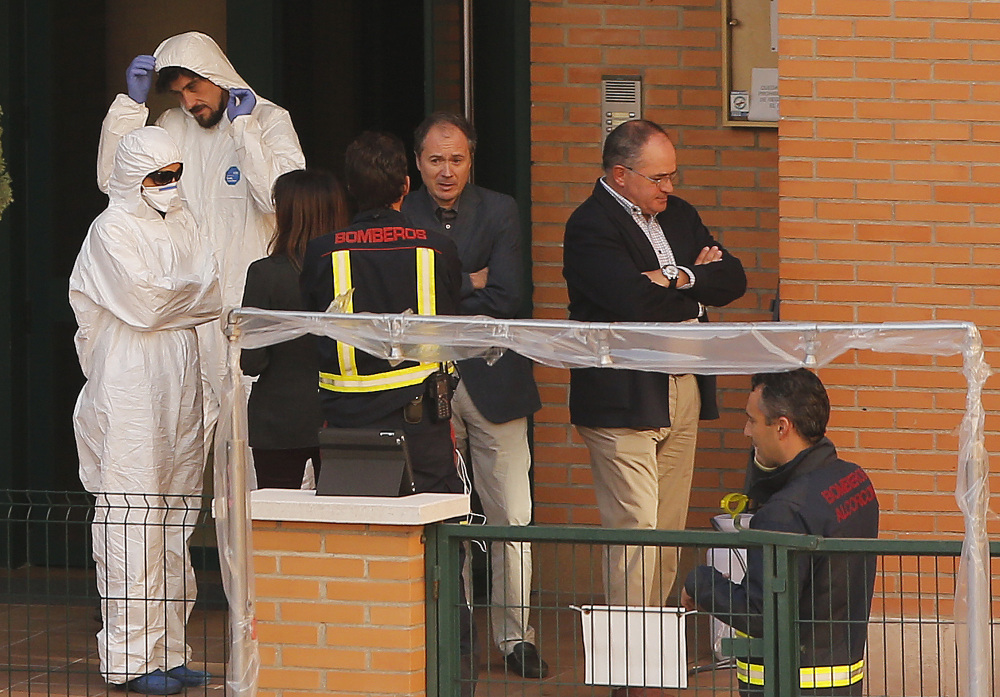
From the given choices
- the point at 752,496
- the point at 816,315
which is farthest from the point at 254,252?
the point at 752,496

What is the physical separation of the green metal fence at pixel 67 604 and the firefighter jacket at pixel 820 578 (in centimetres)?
174

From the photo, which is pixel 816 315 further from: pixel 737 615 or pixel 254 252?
pixel 254 252

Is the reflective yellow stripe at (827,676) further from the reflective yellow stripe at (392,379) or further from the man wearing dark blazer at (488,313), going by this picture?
the man wearing dark blazer at (488,313)

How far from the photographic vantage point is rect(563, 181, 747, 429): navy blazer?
19.1ft

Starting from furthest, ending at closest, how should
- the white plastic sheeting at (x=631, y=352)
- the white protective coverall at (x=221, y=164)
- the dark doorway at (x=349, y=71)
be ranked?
1. the dark doorway at (x=349, y=71)
2. the white protective coverall at (x=221, y=164)
3. the white plastic sheeting at (x=631, y=352)

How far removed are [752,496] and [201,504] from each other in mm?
2499

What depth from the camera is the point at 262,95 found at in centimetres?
785

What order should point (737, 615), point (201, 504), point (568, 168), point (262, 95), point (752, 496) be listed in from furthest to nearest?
1. point (262, 95)
2. point (568, 168)
3. point (201, 504)
4. point (752, 496)
5. point (737, 615)

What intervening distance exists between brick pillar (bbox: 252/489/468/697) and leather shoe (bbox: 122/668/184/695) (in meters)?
1.10

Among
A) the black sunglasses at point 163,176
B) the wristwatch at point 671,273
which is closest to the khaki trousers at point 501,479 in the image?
the wristwatch at point 671,273

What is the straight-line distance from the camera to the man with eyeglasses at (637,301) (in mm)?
5844

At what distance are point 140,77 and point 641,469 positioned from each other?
272 centimetres

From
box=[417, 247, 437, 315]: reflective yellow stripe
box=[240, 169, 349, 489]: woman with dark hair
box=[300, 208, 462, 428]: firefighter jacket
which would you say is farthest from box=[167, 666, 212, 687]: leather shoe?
box=[417, 247, 437, 315]: reflective yellow stripe

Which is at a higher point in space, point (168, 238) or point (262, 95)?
point (262, 95)
